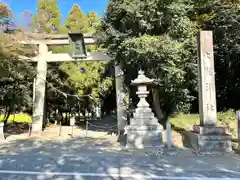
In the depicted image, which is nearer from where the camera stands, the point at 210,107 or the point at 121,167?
the point at 121,167

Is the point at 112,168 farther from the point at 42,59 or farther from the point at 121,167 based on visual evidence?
the point at 42,59

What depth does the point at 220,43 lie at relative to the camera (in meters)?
11.3

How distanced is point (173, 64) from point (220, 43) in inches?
155

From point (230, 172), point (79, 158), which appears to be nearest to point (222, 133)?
point (230, 172)

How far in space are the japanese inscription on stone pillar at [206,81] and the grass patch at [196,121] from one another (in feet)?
11.0

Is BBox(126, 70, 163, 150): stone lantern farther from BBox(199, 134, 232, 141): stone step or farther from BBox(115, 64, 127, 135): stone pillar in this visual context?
BBox(115, 64, 127, 135): stone pillar

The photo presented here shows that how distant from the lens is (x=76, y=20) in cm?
2177

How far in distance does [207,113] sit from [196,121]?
3.78m

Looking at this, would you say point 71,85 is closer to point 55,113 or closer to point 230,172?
point 55,113

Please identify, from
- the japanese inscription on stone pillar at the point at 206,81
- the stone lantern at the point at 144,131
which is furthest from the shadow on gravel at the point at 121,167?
the stone lantern at the point at 144,131

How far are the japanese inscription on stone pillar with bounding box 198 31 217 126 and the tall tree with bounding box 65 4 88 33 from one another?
15.8 metres

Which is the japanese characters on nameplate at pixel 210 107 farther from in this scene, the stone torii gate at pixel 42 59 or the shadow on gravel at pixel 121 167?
the stone torii gate at pixel 42 59

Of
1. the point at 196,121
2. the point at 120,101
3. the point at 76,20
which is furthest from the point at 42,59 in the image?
the point at 76,20

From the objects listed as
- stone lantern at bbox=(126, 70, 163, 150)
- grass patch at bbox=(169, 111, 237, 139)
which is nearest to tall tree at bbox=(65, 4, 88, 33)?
grass patch at bbox=(169, 111, 237, 139)
